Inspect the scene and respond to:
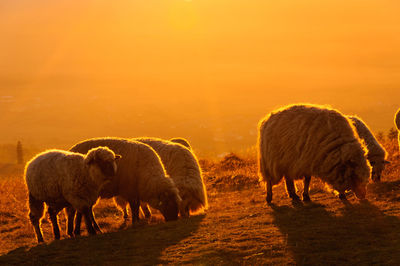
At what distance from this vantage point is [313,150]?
11.9 metres

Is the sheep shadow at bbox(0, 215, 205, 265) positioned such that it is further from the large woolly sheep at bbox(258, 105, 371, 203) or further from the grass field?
the large woolly sheep at bbox(258, 105, 371, 203)

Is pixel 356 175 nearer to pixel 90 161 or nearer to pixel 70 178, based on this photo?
pixel 90 161

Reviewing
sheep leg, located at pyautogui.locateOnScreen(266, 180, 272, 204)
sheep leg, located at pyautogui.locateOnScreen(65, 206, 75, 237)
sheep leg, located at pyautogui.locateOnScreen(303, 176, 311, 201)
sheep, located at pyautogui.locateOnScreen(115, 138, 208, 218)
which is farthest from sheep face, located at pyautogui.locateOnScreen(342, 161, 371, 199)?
sheep leg, located at pyautogui.locateOnScreen(65, 206, 75, 237)

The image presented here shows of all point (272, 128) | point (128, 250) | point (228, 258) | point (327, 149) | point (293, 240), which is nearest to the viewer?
point (228, 258)

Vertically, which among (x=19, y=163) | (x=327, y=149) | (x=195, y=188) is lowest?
(x=19, y=163)

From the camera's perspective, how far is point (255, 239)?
910 centimetres

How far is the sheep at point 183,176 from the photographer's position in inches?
534

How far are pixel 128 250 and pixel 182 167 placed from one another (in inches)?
194

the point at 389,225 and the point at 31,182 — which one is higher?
the point at 31,182

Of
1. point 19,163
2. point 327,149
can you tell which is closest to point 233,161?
point 327,149

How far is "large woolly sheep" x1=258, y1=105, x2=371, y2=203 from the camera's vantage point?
38.0 ft

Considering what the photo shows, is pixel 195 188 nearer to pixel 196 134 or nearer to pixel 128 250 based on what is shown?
pixel 128 250

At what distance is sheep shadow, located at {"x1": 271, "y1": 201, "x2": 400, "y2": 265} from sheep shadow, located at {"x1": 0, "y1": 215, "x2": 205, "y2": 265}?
2.26 m

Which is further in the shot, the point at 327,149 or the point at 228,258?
the point at 327,149
